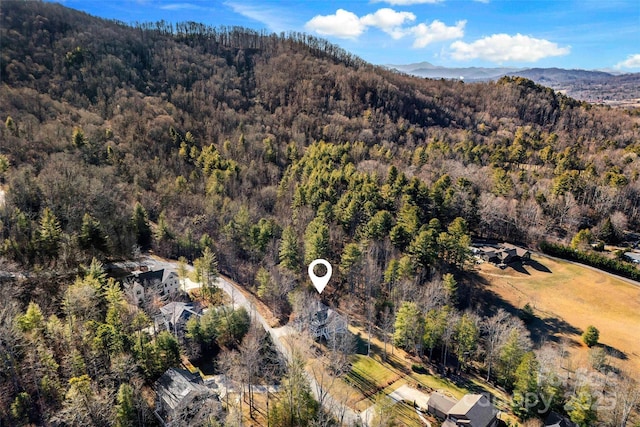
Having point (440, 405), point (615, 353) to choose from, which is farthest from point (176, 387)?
point (615, 353)

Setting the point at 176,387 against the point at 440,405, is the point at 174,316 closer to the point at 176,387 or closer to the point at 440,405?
the point at 176,387

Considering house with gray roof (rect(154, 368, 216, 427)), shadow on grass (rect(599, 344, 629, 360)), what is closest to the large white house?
house with gray roof (rect(154, 368, 216, 427))

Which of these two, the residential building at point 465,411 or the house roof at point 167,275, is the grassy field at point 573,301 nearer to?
the residential building at point 465,411

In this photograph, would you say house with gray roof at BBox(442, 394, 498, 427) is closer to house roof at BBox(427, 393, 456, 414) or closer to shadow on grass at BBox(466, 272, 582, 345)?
house roof at BBox(427, 393, 456, 414)

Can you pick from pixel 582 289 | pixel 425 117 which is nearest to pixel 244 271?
pixel 582 289

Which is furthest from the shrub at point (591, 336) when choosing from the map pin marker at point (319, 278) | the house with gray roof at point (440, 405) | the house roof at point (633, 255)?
the map pin marker at point (319, 278)

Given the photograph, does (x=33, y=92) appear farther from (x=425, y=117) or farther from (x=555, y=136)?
(x=555, y=136)

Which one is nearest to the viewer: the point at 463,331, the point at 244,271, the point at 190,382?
the point at 190,382
